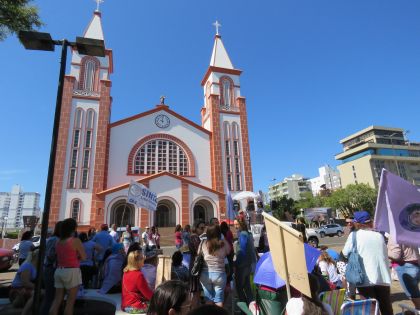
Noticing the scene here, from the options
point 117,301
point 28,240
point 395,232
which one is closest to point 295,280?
point 395,232

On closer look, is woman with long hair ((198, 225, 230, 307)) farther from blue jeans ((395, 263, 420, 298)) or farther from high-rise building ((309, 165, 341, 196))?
high-rise building ((309, 165, 341, 196))

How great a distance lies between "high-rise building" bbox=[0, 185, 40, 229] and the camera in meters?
155

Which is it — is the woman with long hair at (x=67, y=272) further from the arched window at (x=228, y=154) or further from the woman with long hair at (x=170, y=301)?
the arched window at (x=228, y=154)

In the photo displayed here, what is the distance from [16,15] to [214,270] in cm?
719

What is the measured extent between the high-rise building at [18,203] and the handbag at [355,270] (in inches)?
7045

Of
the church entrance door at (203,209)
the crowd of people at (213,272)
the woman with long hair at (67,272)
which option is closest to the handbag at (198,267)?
the crowd of people at (213,272)

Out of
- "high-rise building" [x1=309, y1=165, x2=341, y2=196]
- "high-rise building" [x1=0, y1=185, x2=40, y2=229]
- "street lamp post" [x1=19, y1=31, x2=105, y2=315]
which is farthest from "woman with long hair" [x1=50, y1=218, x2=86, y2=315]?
"high-rise building" [x1=0, y1=185, x2=40, y2=229]

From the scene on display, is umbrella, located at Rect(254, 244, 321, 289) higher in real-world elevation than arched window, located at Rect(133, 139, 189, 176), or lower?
lower

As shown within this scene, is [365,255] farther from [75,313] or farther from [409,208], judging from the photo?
[75,313]

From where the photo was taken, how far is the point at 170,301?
6.10 ft

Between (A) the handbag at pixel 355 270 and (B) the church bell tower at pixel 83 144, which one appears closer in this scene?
(A) the handbag at pixel 355 270

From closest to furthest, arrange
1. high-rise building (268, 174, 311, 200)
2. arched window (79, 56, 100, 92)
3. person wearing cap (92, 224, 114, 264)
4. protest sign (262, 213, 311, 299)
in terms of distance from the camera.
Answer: protest sign (262, 213, 311, 299) → person wearing cap (92, 224, 114, 264) → arched window (79, 56, 100, 92) → high-rise building (268, 174, 311, 200)

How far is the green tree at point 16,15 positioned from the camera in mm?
6523

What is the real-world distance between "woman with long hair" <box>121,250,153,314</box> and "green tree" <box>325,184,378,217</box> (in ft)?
166
